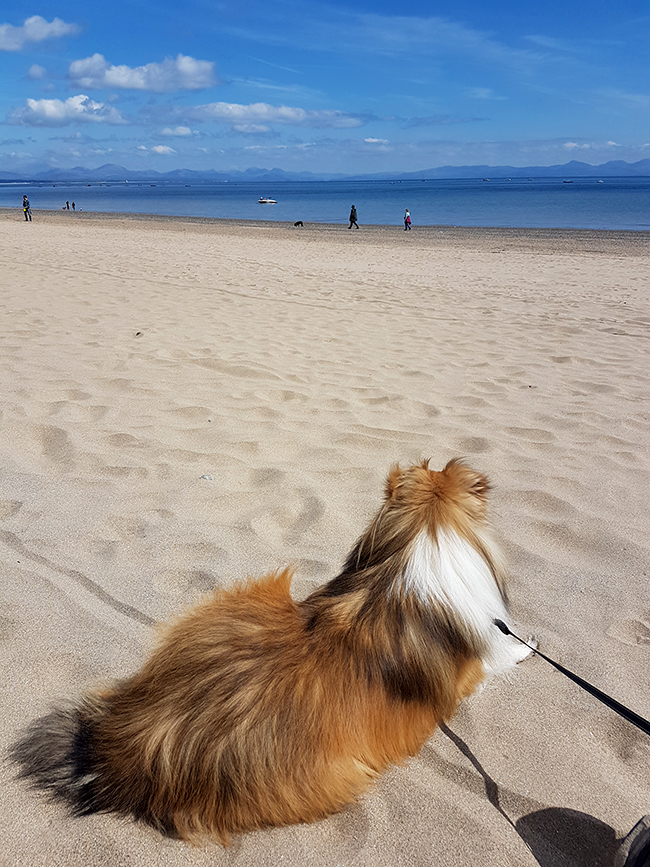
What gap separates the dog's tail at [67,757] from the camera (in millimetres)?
1834

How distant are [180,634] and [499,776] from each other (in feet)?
3.89

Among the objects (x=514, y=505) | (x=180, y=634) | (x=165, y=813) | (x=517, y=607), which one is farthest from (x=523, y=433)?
(x=165, y=813)

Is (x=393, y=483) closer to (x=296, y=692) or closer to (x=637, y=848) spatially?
(x=296, y=692)

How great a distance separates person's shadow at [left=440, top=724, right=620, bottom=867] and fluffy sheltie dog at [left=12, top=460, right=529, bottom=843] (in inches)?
14.5

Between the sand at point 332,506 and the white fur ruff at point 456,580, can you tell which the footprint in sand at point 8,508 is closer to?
the sand at point 332,506

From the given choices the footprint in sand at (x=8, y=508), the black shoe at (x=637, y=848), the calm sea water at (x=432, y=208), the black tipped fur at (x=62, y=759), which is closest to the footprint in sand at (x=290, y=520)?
the footprint in sand at (x=8, y=508)

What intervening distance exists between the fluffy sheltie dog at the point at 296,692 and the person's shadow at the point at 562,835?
37 centimetres

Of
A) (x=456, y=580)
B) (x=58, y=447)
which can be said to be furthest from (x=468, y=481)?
(x=58, y=447)

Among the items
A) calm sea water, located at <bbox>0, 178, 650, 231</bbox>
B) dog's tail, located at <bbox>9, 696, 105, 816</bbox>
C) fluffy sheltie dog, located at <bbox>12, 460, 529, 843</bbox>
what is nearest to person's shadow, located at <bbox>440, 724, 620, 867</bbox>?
fluffy sheltie dog, located at <bbox>12, 460, 529, 843</bbox>

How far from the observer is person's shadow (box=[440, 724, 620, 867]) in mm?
1804

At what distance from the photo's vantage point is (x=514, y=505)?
3.74 m

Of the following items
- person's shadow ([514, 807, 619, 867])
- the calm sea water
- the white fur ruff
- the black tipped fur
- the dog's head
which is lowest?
person's shadow ([514, 807, 619, 867])

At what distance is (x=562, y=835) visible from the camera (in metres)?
1.88

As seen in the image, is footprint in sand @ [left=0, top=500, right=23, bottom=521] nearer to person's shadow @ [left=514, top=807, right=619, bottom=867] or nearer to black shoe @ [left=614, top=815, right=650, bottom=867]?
person's shadow @ [left=514, top=807, right=619, bottom=867]
